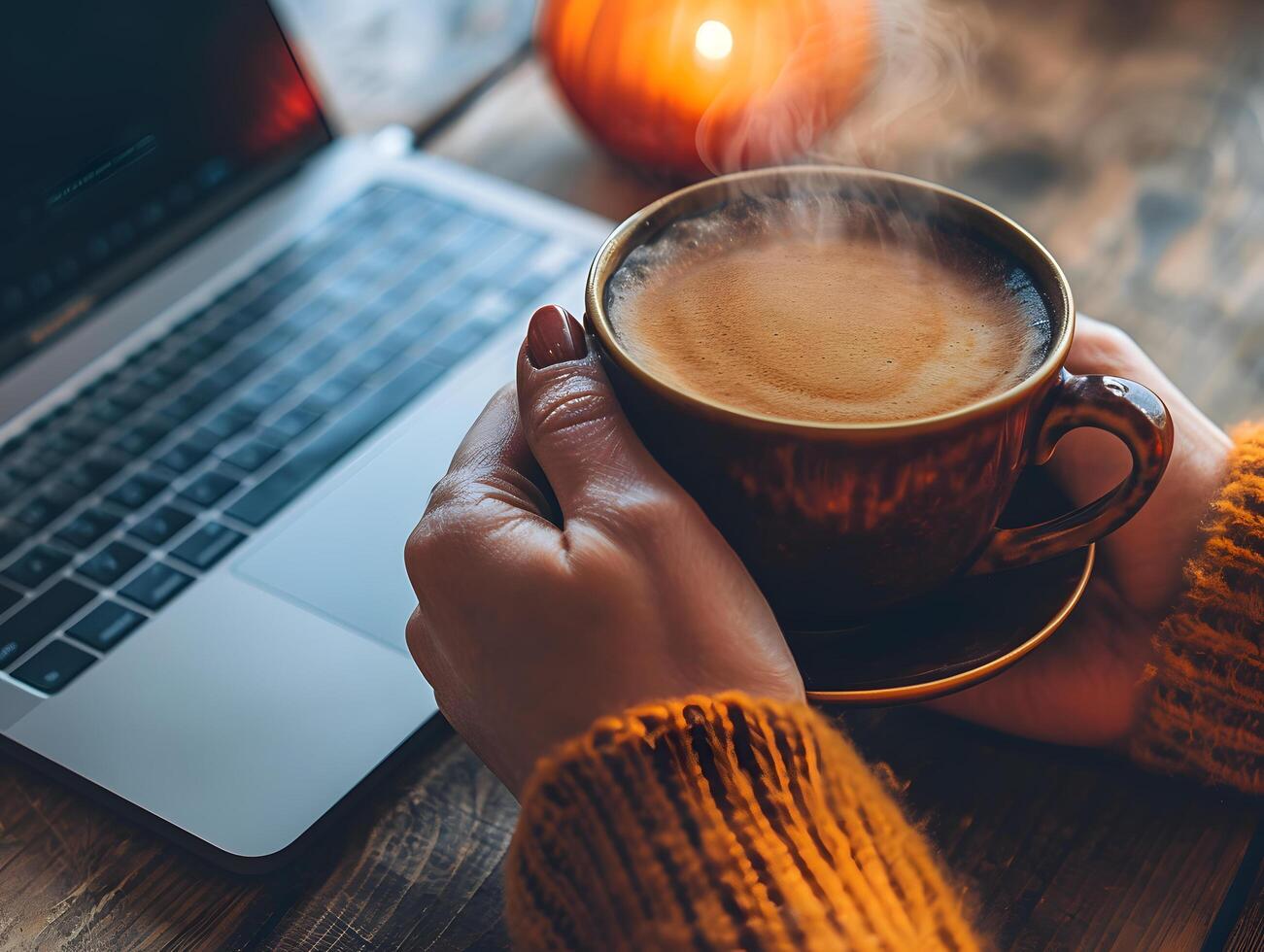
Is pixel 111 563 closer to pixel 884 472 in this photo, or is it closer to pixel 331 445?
pixel 331 445

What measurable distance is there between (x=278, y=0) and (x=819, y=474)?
1042 millimetres

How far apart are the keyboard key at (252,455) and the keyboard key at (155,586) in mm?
94

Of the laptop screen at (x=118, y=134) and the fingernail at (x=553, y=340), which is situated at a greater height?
the laptop screen at (x=118, y=134)

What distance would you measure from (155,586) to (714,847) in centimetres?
39

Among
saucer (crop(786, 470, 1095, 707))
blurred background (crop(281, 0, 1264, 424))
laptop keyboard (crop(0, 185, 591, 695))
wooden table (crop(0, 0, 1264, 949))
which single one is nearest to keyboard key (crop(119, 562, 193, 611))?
laptop keyboard (crop(0, 185, 591, 695))

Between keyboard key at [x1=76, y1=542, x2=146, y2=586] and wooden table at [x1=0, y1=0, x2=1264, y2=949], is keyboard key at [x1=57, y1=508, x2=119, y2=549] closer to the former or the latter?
keyboard key at [x1=76, y1=542, x2=146, y2=586]

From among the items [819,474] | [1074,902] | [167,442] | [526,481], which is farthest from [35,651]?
[1074,902]

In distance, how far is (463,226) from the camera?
0.90m

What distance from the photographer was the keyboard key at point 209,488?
695 millimetres

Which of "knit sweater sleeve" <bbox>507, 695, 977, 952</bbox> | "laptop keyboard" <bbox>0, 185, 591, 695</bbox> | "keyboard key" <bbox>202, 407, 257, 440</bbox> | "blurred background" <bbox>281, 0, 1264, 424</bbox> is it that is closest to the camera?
"knit sweater sleeve" <bbox>507, 695, 977, 952</bbox>

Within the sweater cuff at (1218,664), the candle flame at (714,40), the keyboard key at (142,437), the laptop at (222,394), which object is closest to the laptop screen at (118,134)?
the laptop at (222,394)

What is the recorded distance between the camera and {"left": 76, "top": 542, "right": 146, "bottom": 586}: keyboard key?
641 millimetres

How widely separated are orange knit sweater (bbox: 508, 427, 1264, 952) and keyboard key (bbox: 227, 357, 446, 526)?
1.11 ft

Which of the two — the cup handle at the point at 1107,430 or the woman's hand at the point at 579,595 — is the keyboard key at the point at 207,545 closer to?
the woman's hand at the point at 579,595
